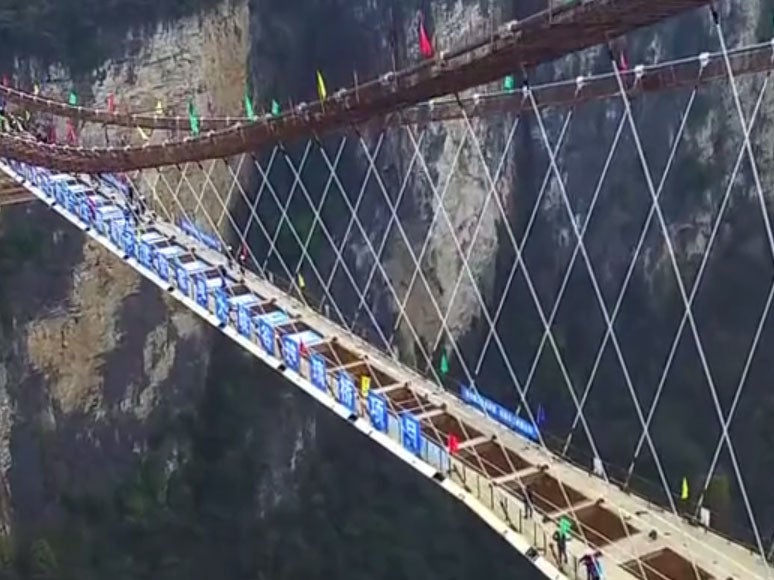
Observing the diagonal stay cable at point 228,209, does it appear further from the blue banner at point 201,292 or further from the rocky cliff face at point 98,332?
the blue banner at point 201,292

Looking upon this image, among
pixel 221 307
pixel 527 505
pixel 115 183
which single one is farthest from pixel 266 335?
pixel 115 183

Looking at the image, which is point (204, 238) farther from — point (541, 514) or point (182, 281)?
point (541, 514)

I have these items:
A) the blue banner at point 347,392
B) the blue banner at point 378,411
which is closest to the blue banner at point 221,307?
the blue banner at point 347,392

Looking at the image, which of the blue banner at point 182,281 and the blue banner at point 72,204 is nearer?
the blue banner at point 182,281

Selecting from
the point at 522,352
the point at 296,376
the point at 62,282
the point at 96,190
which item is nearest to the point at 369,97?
the point at 296,376

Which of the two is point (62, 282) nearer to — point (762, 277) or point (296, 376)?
point (296, 376)

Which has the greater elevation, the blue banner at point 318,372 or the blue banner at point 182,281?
the blue banner at point 182,281

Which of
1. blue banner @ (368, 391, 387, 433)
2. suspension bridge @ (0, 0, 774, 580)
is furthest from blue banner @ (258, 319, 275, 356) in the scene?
blue banner @ (368, 391, 387, 433)

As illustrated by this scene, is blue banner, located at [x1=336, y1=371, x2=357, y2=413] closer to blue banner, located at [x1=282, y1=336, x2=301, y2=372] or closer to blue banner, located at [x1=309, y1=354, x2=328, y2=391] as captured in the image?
blue banner, located at [x1=309, y1=354, x2=328, y2=391]
